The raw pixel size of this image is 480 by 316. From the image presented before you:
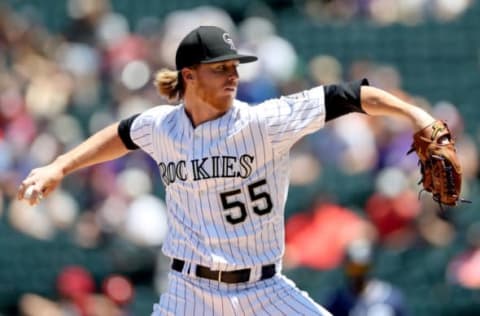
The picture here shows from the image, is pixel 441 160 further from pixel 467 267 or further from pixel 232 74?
pixel 467 267

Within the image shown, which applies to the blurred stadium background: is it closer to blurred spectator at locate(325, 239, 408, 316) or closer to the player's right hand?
blurred spectator at locate(325, 239, 408, 316)

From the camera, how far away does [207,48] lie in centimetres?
526

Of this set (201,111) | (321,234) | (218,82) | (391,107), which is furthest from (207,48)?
(321,234)

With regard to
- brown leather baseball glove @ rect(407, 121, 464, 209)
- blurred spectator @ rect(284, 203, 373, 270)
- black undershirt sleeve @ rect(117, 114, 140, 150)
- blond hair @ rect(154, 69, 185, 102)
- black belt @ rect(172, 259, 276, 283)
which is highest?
blond hair @ rect(154, 69, 185, 102)

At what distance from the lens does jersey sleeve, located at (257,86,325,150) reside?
523 cm

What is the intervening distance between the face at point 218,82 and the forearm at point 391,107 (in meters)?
0.53

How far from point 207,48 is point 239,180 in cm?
53

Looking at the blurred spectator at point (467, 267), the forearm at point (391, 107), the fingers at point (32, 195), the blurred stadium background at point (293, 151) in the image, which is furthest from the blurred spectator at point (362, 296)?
the fingers at point (32, 195)

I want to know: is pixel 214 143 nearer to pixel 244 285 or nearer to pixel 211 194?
pixel 211 194

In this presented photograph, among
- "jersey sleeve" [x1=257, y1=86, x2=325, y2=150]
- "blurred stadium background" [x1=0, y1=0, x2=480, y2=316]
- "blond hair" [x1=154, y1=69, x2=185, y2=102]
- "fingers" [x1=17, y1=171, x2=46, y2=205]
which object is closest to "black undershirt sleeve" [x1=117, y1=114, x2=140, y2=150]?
"blond hair" [x1=154, y1=69, x2=185, y2=102]

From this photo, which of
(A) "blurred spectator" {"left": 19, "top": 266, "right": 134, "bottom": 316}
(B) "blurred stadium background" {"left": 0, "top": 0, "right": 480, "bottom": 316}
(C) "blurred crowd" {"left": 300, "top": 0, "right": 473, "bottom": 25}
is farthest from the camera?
(C) "blurred crowd" {"left": 300, "top": 0, "right": 473, "bottom": 25}

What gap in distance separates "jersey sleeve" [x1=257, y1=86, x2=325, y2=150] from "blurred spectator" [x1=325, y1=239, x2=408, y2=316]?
2.45 metres

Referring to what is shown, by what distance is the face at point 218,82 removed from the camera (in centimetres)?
527

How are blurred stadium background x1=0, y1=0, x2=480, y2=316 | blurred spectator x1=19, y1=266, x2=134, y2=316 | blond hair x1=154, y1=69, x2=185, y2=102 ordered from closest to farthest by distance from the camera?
1. blond hair x1=154, y1=69, x2=185, y2=102
2. blurred spectator x1=19, y1=266, x2=134, y2=316
3. blurred stadium background x1=0, y1=0, x2=480, y2=316
